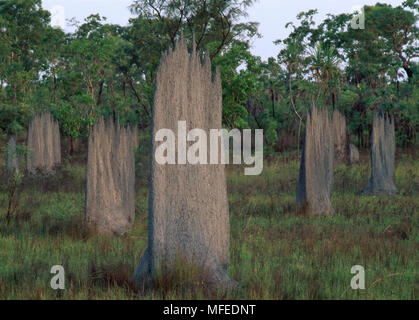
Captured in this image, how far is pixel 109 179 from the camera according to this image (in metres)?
9.84

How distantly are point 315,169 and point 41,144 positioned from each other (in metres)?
14.4

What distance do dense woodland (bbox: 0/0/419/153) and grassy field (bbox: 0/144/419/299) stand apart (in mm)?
5999

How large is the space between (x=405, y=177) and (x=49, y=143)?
15.8 meters

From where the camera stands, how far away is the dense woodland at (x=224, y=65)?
22.2 meters

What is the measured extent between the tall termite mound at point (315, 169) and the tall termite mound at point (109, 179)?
4.47 metres

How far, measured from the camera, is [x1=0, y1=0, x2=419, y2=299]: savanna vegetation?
6.29 meters

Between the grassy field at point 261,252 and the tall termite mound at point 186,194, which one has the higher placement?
the tall termite mound at point 186,194

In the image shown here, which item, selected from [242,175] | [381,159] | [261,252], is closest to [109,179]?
[261,252]

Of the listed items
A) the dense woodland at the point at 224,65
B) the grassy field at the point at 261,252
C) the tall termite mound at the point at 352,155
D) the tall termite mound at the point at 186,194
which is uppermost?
the dense woodland at the point at 224,65

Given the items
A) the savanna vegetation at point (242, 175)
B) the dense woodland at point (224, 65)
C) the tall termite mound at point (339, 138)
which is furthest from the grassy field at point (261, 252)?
the tall termite mound at point (339, 138)

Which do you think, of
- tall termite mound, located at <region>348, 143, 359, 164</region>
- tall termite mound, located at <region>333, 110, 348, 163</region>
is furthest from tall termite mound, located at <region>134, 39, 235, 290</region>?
tall termite mound, located at <region>333, 110, 348, 163</region>

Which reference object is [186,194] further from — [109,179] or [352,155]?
[352,155]

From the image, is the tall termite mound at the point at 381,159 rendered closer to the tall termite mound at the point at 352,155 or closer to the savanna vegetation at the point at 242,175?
the savanna vegetation at the point at 242,175

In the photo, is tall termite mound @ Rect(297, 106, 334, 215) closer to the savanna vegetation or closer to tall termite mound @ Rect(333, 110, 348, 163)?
the savanna vegetation
